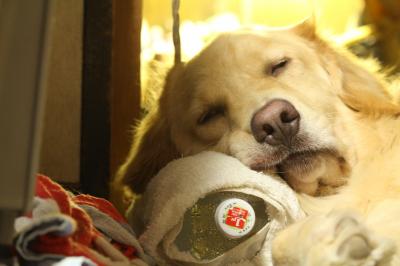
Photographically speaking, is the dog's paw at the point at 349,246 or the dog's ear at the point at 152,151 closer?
the dog's paw at the point at 349,246

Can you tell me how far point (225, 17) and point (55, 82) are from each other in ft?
4.53

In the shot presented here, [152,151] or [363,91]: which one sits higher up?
[363,91]

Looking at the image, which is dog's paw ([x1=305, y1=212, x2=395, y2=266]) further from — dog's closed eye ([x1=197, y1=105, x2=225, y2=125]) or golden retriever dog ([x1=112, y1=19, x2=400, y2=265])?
dog's closed eye ([x1=197, y1=105, x2=225, y2=125])

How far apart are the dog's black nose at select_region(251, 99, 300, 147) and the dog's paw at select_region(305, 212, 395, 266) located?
332mm

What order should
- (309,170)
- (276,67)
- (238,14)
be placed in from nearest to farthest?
1. (309,170)
2. (276,67)
3. (238,14)

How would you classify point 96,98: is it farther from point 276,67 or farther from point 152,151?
point 276,67

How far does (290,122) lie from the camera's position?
119cm

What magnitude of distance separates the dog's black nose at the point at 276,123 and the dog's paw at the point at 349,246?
33cm

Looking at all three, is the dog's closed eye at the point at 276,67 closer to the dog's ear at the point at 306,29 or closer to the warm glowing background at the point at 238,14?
the dog's ear at the point at 306,29

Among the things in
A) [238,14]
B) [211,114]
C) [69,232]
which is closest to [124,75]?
[211,114]

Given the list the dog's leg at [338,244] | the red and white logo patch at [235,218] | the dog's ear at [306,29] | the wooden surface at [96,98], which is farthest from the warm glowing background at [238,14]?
the dog's leg at [338,244]

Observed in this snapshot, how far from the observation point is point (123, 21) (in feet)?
5.34

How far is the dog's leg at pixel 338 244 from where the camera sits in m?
0.83

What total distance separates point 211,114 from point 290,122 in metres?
0.22
